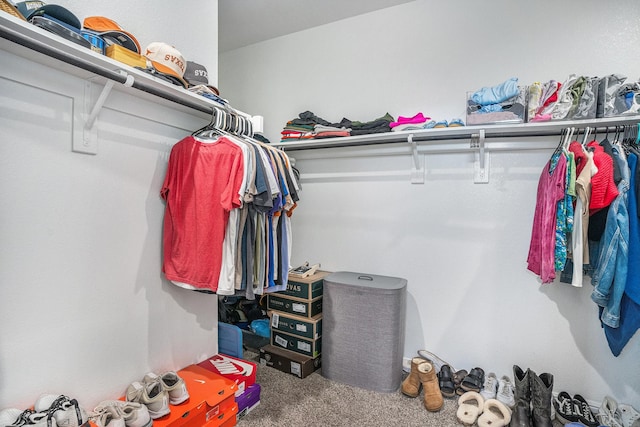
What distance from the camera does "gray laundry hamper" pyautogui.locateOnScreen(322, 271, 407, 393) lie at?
205 cm

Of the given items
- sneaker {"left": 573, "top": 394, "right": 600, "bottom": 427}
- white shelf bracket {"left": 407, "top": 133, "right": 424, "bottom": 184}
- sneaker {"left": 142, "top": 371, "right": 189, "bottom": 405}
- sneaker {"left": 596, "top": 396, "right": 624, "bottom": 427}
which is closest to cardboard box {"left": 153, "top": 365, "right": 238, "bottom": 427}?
sneaker {"left": 142, "top": 371, "right": 189, "bottom": 405}

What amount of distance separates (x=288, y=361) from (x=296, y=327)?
23 cm

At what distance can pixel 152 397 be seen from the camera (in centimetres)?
148

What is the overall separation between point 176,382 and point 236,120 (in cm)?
133

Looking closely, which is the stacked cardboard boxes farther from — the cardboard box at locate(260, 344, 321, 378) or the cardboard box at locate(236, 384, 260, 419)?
the cardboard box at locate(236, 384, 260, 419)

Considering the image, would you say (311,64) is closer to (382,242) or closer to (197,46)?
(197,46)

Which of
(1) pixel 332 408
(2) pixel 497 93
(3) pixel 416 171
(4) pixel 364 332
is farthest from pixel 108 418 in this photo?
(2) pixel 497 93

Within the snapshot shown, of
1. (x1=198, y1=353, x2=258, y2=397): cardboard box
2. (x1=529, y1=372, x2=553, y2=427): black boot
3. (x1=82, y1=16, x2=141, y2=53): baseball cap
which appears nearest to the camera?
(x1=82, y1=16, x2=141, y2=53): baseball cap

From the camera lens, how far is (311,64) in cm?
280

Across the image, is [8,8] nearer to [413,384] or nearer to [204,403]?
[204,403]

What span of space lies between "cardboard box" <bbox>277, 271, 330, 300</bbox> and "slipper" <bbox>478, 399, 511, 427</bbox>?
3.91ft

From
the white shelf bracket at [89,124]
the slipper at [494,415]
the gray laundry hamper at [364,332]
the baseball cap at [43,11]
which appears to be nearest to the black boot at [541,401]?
the slipper at [494,415]

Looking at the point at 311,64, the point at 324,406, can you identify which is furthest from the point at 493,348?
the point at 311,64

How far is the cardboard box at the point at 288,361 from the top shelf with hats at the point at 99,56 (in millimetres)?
1640
